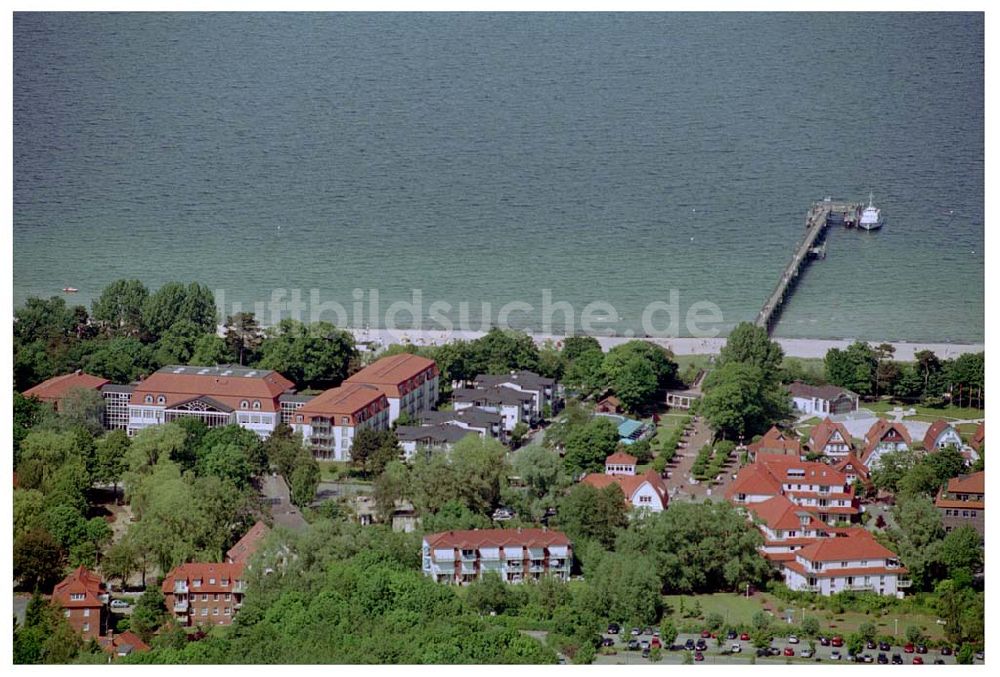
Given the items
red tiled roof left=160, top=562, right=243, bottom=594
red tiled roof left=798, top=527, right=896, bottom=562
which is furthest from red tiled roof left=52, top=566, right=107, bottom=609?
red tiled roof left=798, top=527, right=896, bottom=562

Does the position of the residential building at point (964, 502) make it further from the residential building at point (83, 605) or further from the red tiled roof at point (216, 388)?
the residential building at point (83, 605)

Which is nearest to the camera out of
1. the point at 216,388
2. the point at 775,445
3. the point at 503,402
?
the point at 775,445

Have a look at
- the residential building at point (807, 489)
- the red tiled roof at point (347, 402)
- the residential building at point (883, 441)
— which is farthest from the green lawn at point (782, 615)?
the red tiled roof at point (347, 402)

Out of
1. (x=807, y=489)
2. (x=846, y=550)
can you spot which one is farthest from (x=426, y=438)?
(x=846, y=550)

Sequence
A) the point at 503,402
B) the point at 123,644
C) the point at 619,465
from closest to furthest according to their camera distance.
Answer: the point at 123,644 < the point at 619,465 < the point at 503,402

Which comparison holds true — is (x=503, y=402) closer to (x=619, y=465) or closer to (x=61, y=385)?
(x=619, y=465)

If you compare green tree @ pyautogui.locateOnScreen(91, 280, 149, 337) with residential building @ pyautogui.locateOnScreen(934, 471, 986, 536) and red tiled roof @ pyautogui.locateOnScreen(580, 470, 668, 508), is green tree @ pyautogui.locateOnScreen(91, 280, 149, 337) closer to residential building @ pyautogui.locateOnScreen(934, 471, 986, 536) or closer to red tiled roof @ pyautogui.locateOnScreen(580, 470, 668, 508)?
red tiled roof @ pyautogui.locateOnScreen(580, 470, 668, 508)
